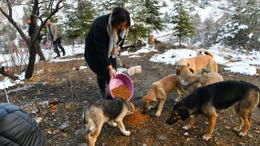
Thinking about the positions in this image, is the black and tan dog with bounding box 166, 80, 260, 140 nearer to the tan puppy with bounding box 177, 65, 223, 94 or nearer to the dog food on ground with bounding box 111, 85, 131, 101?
the tan puppy with bounding box 177, 65, 223, 94

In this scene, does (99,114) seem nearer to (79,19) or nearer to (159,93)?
(159,93)

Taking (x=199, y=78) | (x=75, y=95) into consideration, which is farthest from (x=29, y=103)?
(x=199, y=78)

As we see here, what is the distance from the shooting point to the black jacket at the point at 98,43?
3.00 meters

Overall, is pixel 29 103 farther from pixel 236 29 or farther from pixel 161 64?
pixel 236 29

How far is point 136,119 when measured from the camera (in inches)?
143

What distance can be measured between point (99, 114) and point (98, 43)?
58.2 inches

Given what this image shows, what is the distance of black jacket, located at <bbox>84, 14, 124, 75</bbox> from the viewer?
3.00 meters

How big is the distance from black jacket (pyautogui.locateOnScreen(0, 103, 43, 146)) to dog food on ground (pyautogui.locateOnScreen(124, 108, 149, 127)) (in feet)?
6.41

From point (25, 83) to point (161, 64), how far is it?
6.80 m

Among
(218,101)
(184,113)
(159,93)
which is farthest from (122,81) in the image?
(218,101)

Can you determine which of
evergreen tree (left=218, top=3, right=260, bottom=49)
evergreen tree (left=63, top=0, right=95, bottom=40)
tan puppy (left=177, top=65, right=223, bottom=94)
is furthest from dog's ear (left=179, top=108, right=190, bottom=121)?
evergreen tree (left=218, top=3, right=260, bottom=49)

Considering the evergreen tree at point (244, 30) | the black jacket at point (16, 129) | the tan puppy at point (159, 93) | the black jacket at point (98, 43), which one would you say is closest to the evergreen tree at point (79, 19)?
the black jacket at point (98, 43)

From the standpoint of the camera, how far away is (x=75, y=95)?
16.1 ft

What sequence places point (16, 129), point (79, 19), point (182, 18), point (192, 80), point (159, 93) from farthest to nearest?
point (79, 19) < point (182, 18) < point (159, 93) < point (192, 80) < point (16, 129)
